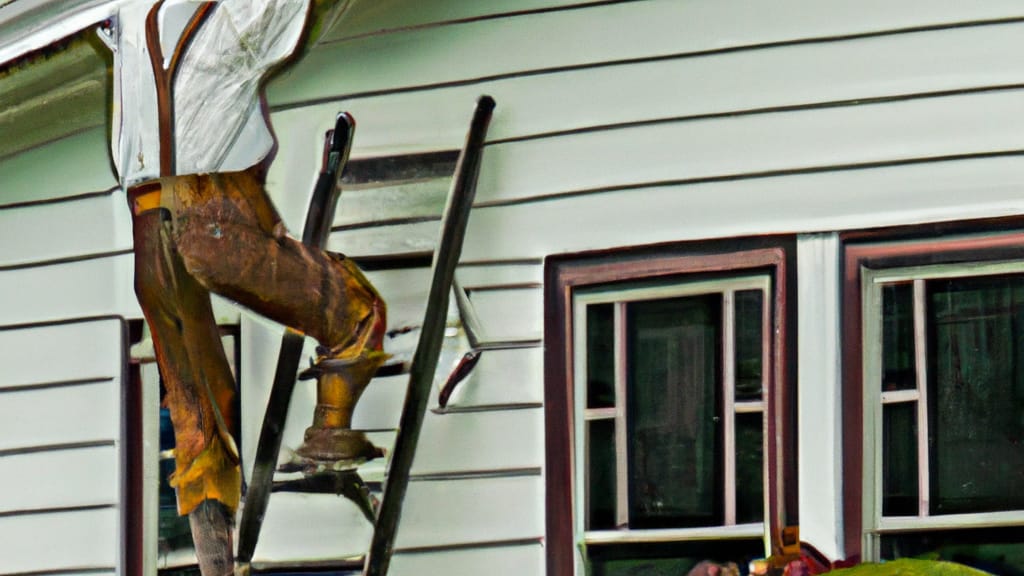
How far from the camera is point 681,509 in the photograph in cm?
392

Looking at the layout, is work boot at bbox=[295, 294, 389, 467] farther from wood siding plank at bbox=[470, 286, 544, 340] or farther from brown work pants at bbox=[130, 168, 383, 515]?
wood siding plank at bbox=[470, 286, 544, 340]

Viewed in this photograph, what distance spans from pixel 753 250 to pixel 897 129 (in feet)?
1.66

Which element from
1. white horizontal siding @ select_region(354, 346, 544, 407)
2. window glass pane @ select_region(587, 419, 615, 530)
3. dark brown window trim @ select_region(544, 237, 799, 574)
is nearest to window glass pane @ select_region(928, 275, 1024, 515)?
dark brown window trim @ select_region(544, 237, 799, 574)

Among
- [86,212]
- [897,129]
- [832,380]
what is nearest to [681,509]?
[832,380]

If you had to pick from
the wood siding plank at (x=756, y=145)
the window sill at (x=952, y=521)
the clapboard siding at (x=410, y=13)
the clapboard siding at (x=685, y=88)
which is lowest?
the window sill at (x=952, y=521)

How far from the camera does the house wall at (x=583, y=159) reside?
3.78 m

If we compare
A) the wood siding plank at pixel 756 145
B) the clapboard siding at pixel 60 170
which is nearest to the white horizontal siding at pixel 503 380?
the wood siding plank at pixel 756 145

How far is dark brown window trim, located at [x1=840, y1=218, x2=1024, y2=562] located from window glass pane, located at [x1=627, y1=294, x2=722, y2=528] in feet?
1.15

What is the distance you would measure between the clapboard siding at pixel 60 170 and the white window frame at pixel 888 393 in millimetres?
2447

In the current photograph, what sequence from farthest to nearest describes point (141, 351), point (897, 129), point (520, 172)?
point (141, 351)
point (520, 172)
point (897, 129)

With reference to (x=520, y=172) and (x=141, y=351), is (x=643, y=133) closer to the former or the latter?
(x=520, y=172)

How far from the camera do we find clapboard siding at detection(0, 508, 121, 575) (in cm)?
448

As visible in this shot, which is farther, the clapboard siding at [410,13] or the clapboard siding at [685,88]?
the clapboard siding at [410,13]

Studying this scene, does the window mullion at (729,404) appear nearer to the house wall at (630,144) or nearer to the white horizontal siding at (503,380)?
the house wall at (630,144)
